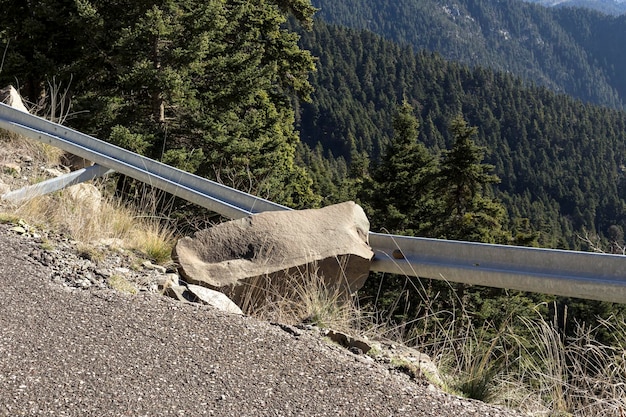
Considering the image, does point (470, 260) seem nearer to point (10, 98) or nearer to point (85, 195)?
point (85, 195)

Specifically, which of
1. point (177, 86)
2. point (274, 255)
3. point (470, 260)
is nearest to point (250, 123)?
point (177, 86)

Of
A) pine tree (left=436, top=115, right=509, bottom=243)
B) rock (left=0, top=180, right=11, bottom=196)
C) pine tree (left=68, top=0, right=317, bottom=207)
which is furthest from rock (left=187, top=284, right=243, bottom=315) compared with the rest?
pine tree (left=436, top=115, right=509, bottom=243)

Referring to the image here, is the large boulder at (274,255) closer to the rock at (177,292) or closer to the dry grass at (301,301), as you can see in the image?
the dry grass at (301,301)

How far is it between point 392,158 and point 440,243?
74.4 feet

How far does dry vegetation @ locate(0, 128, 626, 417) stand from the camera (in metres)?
2.85

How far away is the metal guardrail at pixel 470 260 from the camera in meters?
3.16

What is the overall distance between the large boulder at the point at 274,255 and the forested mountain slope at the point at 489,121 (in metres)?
147

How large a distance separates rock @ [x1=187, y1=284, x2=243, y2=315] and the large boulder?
0.22 m

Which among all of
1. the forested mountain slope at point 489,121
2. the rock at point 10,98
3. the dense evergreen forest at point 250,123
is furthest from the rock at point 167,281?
the forested mountain slope at point 489,121

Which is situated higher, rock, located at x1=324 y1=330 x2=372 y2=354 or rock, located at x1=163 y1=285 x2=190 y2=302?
rock, located at x1=324 y1=330 x2=372 y2=354

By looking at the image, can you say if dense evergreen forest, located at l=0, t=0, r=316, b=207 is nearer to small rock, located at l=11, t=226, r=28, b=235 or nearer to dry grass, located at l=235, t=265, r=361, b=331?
small rock, located at l=11, t=226, r=28, b=235

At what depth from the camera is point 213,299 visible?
356 centimetres

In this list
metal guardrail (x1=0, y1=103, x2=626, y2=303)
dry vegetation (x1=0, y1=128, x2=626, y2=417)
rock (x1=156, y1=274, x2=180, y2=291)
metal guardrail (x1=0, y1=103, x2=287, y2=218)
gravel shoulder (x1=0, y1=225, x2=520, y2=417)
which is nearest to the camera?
gravel shoulder (x1=0, y1=225, x2=520, y2=417)

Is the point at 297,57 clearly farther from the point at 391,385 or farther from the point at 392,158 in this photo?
the point at 391,385
